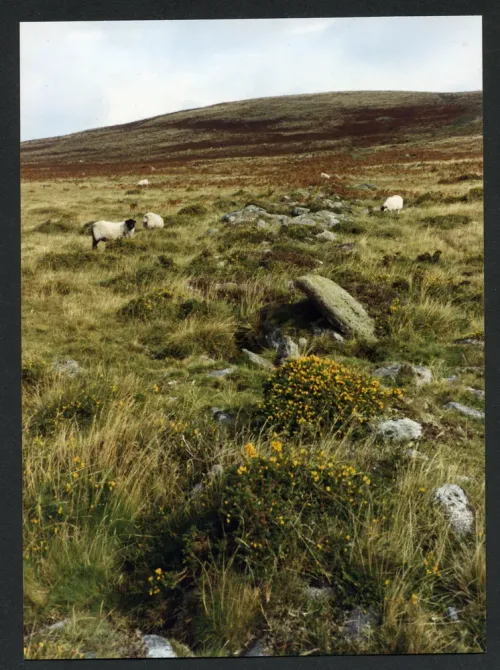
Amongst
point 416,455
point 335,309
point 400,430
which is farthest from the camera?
point 335,309

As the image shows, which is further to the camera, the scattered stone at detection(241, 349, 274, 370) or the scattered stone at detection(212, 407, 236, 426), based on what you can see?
the scattered stone at detection(241, 349, 274, 370)

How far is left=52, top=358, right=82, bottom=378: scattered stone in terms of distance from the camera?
6129mm

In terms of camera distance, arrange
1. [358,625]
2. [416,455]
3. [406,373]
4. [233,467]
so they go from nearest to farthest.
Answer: [358,625], [233,467], [416,455], [406,373]

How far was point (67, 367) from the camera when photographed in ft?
21.2

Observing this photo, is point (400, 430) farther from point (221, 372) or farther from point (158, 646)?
point (158, 646)

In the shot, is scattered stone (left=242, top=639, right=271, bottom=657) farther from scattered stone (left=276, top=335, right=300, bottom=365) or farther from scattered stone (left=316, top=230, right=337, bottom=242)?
scattered stone (left=316, top=230, right=337, bottom=242)

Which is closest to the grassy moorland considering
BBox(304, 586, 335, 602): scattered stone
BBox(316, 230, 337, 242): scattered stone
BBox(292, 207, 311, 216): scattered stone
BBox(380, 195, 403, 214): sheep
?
BBox(304, 586, 335, 602): scattered stone

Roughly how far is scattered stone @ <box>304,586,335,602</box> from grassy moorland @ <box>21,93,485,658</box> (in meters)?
0.02

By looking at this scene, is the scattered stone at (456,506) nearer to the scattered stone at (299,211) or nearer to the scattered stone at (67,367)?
the scattered stone at (67,367)

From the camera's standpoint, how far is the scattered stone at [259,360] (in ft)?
21.3

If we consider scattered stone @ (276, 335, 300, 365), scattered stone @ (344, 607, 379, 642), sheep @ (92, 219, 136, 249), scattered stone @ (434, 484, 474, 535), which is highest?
sheep @ (92, 219, 136, 249)

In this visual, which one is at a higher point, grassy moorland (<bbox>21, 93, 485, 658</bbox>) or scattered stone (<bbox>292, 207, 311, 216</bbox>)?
scattered stone (<bbox>292, 207, 311, 216</bbox>)

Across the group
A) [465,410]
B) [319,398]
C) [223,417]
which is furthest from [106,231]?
[465,410]

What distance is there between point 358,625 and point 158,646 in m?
1.23
